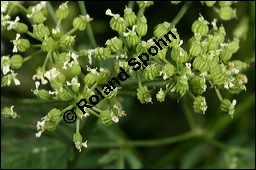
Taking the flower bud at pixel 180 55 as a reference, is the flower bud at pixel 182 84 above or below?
below

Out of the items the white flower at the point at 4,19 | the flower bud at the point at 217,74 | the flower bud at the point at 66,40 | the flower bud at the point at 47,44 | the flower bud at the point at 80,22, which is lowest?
the flower bud at the point at 217,74

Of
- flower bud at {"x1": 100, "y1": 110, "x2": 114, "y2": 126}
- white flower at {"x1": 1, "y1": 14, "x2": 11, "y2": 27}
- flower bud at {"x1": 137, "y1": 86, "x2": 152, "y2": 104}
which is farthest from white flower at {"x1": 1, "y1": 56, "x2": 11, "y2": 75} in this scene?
flower bud at {"x1": 137, "y1": 86, "x2": 152, "y2": 104}

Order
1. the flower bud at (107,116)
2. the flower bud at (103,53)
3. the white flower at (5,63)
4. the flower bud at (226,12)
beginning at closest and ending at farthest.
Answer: the flower bud at (107,116) < the flower bud at (103,53) < the white flower at (5,63) < the flower bud at (226,12)

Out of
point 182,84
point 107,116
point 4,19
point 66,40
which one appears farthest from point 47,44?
point 182,84

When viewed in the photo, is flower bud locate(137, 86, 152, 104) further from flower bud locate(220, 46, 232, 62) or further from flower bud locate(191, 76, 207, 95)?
flower bud locate(220, 46, 232, 62)

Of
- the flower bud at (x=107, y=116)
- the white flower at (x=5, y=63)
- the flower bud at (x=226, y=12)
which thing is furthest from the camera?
the flower bud at (x=226, y=12)

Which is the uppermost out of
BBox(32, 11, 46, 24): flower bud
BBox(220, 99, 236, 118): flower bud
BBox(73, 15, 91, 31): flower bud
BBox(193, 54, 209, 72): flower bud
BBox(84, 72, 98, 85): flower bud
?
BBox(32, 11, 46, 24): flower bud

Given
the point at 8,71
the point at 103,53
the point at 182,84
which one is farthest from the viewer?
the point at 8,71

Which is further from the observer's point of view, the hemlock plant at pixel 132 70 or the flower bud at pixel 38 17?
the flower bud at pixel 38 17

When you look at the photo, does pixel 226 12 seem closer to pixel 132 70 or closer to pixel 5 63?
pixel 132 70

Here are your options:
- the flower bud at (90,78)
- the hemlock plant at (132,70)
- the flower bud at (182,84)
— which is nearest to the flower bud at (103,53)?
the hemlock plant at (132,70)

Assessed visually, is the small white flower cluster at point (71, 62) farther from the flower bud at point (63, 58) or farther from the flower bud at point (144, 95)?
the flower bud at point (144, 95)

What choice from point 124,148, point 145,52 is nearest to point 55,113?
point 145,52

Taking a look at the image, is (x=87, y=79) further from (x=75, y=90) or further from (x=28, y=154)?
(x=28, y=154)
